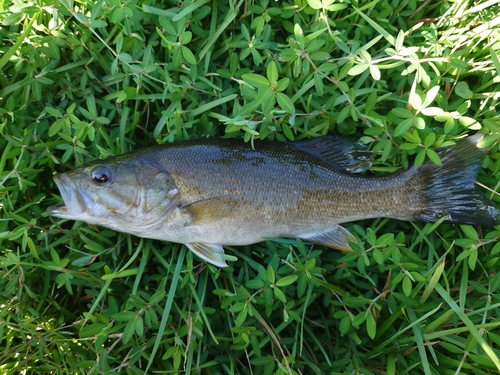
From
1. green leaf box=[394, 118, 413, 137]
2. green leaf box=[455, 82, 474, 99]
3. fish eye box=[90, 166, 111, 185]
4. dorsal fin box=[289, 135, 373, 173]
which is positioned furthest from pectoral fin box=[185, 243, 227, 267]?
green leaf box=[455, 82, 474, 99]

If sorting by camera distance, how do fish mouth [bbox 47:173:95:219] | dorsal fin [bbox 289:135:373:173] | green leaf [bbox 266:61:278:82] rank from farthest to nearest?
1. dorsal fin [bbox 289:135:373:173]
2. fish mouth [bbox 47:173:95:219]
3. green leaf [bbox 266:61:278:82]

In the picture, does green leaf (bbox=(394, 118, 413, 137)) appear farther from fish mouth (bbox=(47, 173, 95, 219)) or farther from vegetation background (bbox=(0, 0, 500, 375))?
fish mouth (bbox=(47, 173, 95, 219))

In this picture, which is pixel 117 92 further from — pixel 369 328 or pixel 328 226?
pixel 369 328

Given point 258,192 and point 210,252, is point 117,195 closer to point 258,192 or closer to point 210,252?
point 210,252

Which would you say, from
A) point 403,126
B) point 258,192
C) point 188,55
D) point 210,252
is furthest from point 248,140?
point 403,126

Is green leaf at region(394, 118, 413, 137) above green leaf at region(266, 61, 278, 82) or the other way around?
the other way around

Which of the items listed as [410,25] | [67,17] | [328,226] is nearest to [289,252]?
[328,226]

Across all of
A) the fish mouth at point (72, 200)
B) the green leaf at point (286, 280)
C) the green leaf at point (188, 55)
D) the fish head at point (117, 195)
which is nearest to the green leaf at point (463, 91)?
the green leaf at point (286, 280)

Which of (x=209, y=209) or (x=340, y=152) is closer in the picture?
(x=209, y=209)
